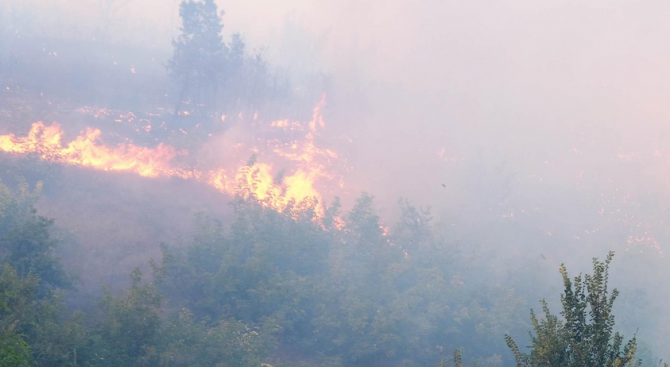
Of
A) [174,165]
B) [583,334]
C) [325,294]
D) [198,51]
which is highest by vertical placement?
[198,51]

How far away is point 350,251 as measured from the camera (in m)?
31.7

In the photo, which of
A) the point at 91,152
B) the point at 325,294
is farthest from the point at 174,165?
the point at 325,294

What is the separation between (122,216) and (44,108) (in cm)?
1873

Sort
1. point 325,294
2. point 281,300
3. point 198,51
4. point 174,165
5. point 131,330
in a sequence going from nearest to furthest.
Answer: point 131,330, point 281,300, point 325,294, point 174,165, point 198,51

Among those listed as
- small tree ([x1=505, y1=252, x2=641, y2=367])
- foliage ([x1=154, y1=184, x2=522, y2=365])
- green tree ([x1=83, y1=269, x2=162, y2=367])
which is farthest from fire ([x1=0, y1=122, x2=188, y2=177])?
small tree ([x1=505, y1=252, x2=641, y2=367])

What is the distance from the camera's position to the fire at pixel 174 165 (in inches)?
1366

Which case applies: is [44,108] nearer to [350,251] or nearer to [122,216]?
[122,216]

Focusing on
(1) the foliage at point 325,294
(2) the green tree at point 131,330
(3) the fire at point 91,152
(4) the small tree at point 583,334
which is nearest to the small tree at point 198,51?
(3) the fire at point 91,152

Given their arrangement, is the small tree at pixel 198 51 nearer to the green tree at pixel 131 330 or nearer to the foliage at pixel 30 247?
the foliage at pixel 30 247

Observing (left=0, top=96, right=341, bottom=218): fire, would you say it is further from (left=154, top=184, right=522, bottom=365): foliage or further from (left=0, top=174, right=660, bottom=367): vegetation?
(left=154, top=184, right=522, bottom=365): foliage

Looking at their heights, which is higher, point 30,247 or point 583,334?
point 30,247

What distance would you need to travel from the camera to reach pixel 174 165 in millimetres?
43594

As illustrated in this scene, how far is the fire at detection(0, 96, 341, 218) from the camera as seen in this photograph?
3469cm

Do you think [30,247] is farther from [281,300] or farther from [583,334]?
[583,334]
